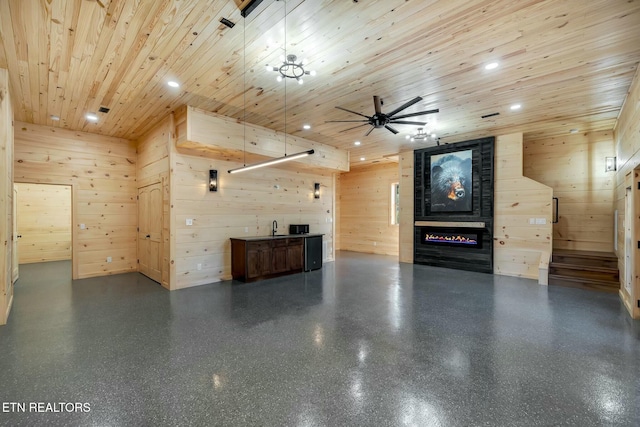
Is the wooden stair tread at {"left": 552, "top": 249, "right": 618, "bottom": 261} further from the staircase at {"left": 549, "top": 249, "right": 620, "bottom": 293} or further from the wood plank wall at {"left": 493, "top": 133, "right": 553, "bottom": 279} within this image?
the wood plank wall at {"left": 493, "top": 133, "right": 553, "bottom": 279}

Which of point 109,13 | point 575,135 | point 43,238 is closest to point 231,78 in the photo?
point 109,13

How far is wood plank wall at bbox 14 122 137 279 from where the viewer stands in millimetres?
5898

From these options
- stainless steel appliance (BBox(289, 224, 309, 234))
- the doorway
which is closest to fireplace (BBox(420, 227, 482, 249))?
stainless steel appliance (BBox(289, 224, 309, 234))

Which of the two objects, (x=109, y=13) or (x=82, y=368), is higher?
(x=109, y=13)

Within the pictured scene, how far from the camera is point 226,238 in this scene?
613 cm

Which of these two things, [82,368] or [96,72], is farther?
[96,72]

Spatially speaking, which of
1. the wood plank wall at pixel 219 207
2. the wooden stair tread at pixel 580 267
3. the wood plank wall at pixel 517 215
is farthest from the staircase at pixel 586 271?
the wood plank wall at pixel 219 207

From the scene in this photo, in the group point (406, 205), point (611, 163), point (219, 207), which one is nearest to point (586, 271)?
point (611, 163)

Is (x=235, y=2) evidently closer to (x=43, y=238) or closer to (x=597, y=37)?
(x=597, y=37)

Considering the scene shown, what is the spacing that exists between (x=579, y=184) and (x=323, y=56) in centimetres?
654

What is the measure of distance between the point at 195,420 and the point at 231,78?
3.79m

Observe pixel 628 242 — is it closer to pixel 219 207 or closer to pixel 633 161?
pixel 633 161

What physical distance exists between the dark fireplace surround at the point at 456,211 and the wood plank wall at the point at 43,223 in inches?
375

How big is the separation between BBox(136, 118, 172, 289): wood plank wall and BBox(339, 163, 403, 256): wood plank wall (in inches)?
269
